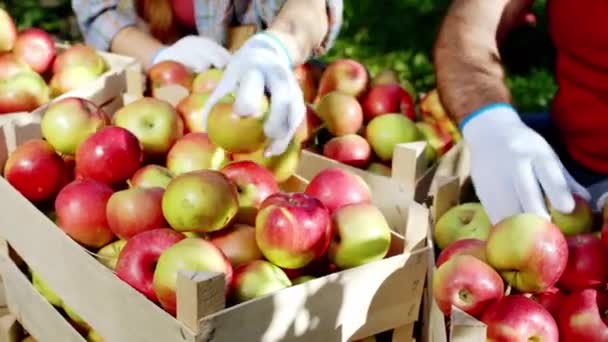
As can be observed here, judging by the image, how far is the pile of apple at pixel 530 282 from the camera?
1.20 meters

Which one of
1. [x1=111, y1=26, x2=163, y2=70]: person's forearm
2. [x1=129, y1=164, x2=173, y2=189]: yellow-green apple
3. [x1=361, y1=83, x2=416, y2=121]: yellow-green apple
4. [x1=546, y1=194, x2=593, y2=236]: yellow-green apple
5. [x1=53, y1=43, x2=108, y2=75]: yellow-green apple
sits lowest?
[x1=111, y1=26, x2=163, y2=70]: person's forearm

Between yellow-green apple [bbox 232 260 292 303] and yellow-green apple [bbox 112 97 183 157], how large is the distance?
19.2 inches

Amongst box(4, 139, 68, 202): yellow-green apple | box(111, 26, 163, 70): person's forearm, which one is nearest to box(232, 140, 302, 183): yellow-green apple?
box(4, 139, 68, 202): yellow-green apple

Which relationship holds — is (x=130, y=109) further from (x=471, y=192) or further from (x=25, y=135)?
(x=471, y=192)

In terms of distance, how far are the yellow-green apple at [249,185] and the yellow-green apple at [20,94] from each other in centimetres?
67

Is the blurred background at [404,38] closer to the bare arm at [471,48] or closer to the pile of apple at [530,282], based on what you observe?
the bare arm at [471,48]

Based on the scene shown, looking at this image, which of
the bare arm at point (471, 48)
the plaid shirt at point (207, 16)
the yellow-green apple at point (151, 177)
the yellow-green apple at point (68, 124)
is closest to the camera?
the yellow-green apple at point (151, 177)

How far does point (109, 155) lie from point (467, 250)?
699 millimetres

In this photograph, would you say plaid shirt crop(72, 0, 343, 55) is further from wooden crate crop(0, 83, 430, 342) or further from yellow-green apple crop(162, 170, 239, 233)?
yellow-green apple crop(162, 170, 239, 233)

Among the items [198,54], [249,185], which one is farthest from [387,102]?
[249,185]

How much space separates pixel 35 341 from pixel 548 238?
1028 mm

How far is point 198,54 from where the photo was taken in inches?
93.0

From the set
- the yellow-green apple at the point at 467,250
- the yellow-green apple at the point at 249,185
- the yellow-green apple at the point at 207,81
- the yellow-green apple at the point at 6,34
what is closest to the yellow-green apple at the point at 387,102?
the yellow-green apple at the point at 207,81

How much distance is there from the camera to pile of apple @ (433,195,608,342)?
1.20 metres
